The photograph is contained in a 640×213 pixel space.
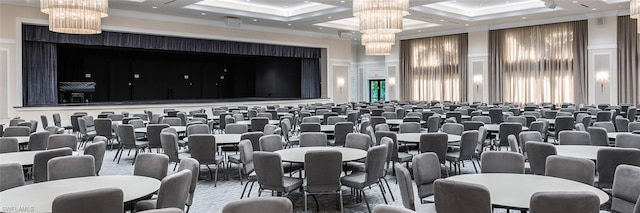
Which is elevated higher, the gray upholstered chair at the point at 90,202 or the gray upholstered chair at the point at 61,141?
the gray upholstered chair at the point at 61,141

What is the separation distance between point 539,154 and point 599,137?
2215 millimetres

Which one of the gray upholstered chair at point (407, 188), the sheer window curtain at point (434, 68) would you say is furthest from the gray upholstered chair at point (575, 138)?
the sheer window curtain at point (434, 68)

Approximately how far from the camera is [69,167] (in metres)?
4.31

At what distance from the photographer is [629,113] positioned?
11906 millimetres

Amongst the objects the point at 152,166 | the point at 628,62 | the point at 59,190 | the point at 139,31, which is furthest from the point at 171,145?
the point at 628,62

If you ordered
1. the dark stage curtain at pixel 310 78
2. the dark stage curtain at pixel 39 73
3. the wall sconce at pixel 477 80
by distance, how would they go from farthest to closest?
1. the dark stage curtain at pixel 310 78
2. the wall sconce at pixel 477 80
3. the dark stage curtain at pixel 39 73

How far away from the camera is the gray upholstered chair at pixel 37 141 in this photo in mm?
6582

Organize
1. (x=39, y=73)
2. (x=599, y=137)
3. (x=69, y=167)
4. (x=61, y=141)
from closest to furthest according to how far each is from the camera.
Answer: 1. (x=69, y=167)
2. (x=61, y=141)
3. (x=599, y=137)
4. (x=39, y=73)

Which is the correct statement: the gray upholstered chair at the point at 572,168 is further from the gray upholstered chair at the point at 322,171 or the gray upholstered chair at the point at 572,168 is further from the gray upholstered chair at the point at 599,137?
the gray upholstered chair at the point at 599,137

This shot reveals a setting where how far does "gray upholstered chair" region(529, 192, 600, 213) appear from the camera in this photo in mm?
2785

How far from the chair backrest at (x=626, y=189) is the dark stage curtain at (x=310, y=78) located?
1850cm

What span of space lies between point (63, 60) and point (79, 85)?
2.27 meters

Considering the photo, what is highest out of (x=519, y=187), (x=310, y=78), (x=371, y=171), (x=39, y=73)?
(x=310, y=78)

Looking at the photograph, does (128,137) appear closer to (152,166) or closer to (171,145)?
(171,145)
